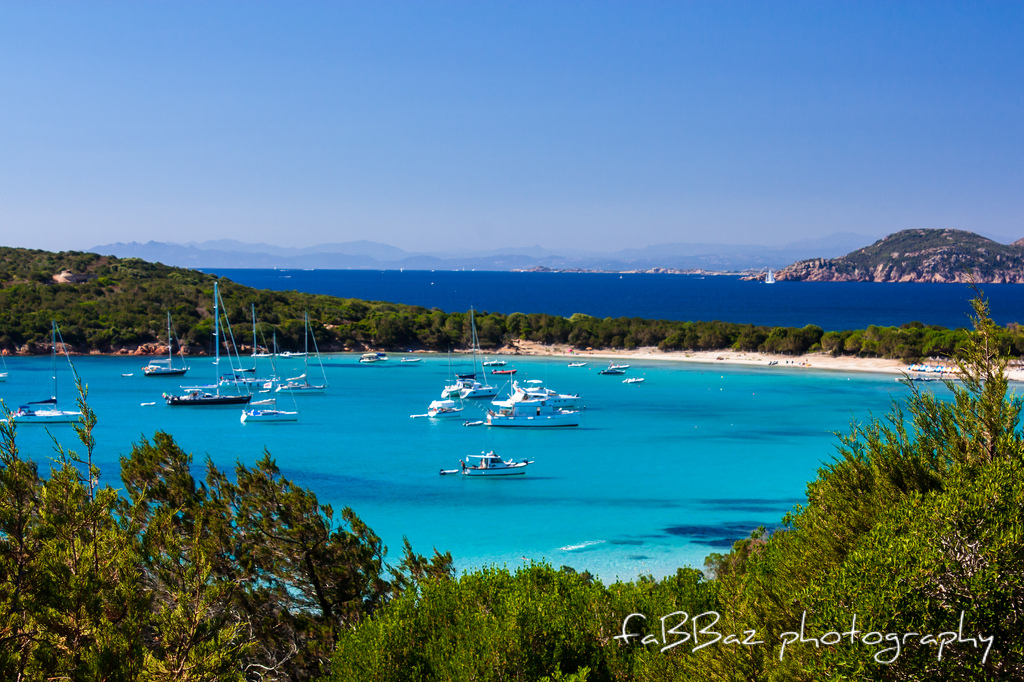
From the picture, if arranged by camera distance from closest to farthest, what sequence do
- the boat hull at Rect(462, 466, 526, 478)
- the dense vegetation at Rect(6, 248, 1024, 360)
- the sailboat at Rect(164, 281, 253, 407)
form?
the boat hull at Rect(462, 466, 526, 478), the sailboat at Rect(164, 281, 253, 407), the dense vegetation at Rect(6, 248, 1024, 360)

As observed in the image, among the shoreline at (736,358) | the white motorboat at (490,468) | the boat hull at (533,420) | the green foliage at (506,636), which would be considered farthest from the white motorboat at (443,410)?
the green foliage at (506,636)

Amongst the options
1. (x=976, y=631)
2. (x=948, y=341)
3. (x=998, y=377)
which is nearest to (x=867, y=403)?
(x=948, y=341)

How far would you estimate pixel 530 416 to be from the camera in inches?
1451

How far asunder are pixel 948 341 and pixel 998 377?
54261mm

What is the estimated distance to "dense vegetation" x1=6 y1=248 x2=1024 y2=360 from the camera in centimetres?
6094

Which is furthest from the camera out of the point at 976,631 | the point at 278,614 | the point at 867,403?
the point at 867,403

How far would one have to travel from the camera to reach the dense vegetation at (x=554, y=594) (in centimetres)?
420

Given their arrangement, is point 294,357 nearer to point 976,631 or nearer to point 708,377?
point 708,377

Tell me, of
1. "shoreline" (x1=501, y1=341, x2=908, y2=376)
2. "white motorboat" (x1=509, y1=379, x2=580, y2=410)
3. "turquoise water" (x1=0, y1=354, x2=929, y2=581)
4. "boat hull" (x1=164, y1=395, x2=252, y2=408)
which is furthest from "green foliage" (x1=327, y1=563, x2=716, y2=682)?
"shoreline" (x1=501, y1=341, x2=908, y2=376)

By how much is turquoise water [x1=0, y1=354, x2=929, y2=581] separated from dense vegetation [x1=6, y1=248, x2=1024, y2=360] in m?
7.69

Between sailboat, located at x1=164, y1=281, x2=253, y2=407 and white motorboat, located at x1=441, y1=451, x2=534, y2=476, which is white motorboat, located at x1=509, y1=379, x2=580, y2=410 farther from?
sailboat, located at x1=164, y1=281, x2=253, y2=407

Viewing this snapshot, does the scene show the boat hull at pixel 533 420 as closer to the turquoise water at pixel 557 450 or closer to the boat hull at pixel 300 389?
the turquoise water at pixel 557 450

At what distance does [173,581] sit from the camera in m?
5.29

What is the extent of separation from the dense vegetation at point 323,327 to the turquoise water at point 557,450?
7.69 m
